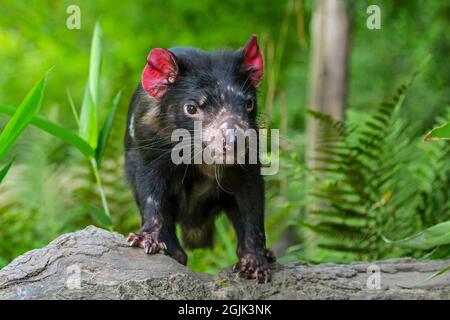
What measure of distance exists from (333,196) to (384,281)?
6.64 ft

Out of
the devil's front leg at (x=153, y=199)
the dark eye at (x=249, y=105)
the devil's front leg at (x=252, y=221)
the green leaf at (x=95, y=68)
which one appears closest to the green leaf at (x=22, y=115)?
the devil's front leg at (x=153, y=199)

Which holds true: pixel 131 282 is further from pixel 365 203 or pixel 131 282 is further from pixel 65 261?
pixel 365 203

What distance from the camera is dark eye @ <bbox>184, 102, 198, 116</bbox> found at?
4914mm

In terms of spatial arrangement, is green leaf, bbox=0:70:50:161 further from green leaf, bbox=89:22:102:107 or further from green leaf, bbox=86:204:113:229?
green leaf, bbox=89:22:102:107

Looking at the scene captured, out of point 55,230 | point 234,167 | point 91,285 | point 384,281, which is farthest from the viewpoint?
point 55,230

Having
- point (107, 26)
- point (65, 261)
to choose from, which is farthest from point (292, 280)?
point (107, 26)

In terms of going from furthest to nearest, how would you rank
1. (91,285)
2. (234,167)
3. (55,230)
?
(55,230), (234,167), (91,285)

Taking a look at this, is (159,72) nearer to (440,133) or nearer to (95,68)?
(95,68)

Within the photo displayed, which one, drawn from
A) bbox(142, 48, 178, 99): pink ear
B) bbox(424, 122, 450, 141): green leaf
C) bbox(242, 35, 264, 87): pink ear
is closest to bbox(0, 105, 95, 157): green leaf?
bbox(142, 48, 178, 99): pink ear

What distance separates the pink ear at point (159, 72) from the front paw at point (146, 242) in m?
0.93

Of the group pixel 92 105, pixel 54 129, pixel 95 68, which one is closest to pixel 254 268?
pixel 54 129

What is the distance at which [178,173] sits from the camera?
5.32m

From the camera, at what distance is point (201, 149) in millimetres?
4836

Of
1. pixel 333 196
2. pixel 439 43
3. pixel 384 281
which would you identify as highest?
pixel 439 43
